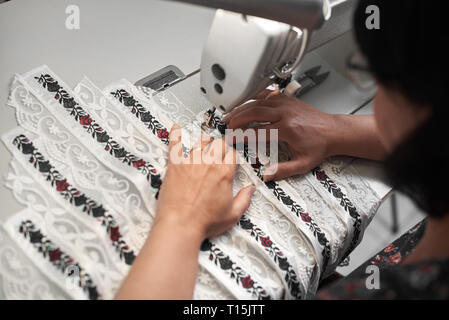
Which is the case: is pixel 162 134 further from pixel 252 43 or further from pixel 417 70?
pixel 417 70

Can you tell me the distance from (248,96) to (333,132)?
0.79 feet

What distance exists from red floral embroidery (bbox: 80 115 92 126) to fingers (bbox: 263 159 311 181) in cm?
41

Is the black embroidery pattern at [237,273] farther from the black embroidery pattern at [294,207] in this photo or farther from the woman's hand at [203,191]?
the black embroidery pattern at [294,207]

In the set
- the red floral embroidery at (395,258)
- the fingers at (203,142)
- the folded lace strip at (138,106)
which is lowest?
the red floral embroidery at (395,258)

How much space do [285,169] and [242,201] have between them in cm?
13

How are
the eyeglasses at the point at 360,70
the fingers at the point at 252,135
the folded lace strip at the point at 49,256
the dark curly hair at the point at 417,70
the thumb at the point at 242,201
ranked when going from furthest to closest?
the fingers at the point at 252,135 → the thumb at the point at 242,201 → the folded lace strip at the point at 49,256 → the eyeglasses at the point at 360,70 → the dark curly hair at the point at 417,70

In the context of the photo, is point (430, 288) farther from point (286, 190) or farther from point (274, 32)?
point (274, 32)

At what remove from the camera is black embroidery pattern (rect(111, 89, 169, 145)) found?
3.25ft

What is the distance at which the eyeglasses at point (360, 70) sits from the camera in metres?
0.68

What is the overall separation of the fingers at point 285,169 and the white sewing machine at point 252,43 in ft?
0.55

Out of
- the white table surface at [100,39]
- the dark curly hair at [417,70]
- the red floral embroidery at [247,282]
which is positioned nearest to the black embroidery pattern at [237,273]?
the red floral embroidery at [247,282]

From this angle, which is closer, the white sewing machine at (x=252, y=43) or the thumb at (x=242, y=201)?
the white sewing machine at (x=252, y=43)

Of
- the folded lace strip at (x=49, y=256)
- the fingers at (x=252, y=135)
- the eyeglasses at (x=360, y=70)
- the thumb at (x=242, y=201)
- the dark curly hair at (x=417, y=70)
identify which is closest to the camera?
the dark curly hair at (x=417, y=70)

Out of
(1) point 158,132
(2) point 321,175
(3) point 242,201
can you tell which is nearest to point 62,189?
(1) point 158,132
